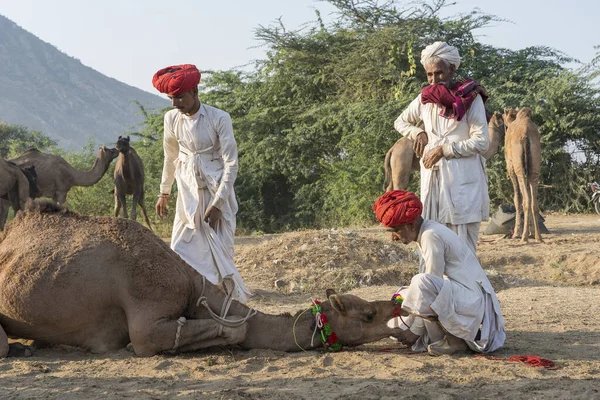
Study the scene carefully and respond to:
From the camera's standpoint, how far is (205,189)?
21.3ft

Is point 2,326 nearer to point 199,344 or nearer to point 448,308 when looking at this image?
point 199,344

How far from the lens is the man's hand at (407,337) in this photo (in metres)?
5.07

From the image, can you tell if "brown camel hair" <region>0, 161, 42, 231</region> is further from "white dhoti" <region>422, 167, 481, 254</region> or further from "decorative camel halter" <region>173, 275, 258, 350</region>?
"white dhoti" <region>422, 167, 481, 254</region>

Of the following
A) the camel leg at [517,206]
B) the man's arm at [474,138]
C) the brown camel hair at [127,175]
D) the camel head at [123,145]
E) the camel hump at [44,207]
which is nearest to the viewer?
the camel hump at [44,207]

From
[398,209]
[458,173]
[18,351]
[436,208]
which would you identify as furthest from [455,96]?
[18,351]

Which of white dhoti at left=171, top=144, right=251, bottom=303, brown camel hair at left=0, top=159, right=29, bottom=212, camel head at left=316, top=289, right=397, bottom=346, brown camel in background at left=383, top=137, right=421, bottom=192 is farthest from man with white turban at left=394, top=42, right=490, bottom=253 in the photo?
brown camel hair at left=0, top=159, right=29, bottom=212

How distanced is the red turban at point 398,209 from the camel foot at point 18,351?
2.51 meters

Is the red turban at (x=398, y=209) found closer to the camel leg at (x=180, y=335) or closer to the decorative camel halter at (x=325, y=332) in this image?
the decorative camel halter at (x=325, y=332)

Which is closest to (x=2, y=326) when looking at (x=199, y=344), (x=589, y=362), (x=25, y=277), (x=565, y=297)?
(x=25, y=277)

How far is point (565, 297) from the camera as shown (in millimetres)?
7633

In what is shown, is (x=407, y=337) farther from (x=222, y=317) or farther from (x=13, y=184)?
(x=13, y=184)

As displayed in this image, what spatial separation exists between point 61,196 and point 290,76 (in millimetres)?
7730

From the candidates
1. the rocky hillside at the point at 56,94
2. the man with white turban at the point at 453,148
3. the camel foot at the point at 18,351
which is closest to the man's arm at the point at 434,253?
the man with white turban at the point at 453,148

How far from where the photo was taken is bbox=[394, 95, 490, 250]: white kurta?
19.1ft
